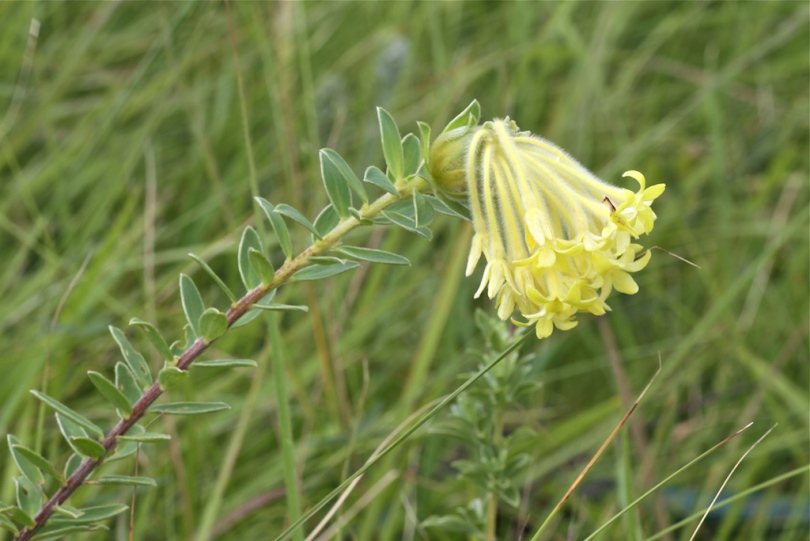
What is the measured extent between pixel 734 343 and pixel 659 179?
0.56m

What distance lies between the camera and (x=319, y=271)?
86 cm

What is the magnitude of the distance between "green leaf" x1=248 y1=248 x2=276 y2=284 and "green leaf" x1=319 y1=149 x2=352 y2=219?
84 mm

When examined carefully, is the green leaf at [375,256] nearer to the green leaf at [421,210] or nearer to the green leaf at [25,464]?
the green leaf at [421,210]

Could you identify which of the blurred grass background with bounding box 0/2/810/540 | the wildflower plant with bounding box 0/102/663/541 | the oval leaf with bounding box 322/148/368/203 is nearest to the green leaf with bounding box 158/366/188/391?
the wildflower plant with bounding box 0/102/663/541

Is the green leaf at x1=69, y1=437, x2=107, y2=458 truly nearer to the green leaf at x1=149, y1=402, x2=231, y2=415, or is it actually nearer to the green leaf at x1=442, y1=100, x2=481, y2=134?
the green leaf at x1=149, y1=402, x2=231, y2=415

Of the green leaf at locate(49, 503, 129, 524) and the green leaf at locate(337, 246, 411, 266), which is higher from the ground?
the green leaf at locate(337, 246, 411, 266)

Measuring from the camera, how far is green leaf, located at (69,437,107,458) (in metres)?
0.79

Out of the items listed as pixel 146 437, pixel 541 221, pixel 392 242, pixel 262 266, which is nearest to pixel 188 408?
pixel 146 437

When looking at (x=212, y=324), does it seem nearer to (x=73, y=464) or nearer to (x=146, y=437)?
(x=146, y=437)

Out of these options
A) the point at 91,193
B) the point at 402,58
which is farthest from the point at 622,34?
the point at 91,193

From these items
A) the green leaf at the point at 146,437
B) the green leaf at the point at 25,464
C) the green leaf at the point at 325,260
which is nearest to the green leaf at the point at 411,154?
the green leaf at the point at 325,260

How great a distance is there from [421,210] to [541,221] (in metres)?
0.11

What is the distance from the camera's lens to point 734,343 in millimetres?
1764

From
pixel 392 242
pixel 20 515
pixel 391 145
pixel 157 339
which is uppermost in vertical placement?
→ pixel 391 145
